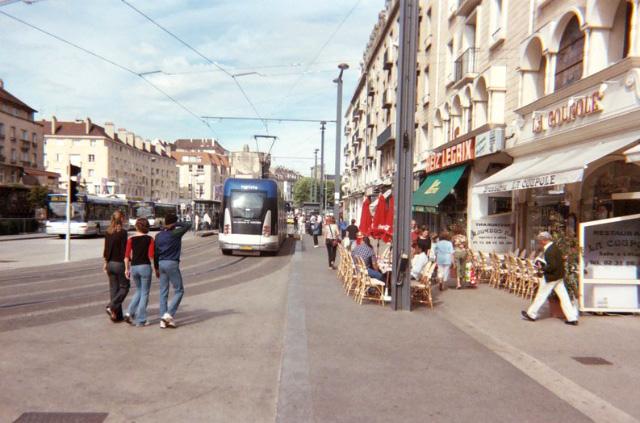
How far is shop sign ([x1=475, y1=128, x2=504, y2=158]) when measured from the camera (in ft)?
46.7

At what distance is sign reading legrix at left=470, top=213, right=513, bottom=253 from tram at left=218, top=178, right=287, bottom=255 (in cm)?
788

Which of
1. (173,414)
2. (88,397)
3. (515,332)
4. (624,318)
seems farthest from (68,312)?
(624,318)

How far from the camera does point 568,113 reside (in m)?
10.9

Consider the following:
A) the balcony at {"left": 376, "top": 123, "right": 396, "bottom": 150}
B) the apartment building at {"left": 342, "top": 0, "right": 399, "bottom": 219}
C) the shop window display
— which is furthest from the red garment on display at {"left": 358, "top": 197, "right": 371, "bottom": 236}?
the balcony at {"left": 376, "top": 123, "right": 396, "bottom": 150}

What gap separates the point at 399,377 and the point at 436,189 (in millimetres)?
13885

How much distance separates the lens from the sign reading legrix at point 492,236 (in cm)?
1410

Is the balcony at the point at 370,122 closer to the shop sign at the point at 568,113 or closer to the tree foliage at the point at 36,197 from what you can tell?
the tree foliage at the point at 36,197

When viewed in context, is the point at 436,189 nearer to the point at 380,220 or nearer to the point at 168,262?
the point at 380,220

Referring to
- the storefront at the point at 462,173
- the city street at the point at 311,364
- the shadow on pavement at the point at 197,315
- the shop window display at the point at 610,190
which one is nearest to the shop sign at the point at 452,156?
the storefront at the point at 462,173

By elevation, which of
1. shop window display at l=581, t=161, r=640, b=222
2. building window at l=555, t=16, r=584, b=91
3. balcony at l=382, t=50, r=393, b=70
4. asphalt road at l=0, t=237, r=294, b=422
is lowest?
asphalt road at l=0, t=237, r=294, b=422

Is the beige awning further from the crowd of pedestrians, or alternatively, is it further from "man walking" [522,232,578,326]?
the crowd of pedestrians

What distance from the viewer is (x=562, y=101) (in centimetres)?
1136

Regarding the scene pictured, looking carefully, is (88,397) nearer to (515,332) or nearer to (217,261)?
(515,332)

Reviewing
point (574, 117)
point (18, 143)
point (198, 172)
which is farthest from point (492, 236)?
point (198, 172)
